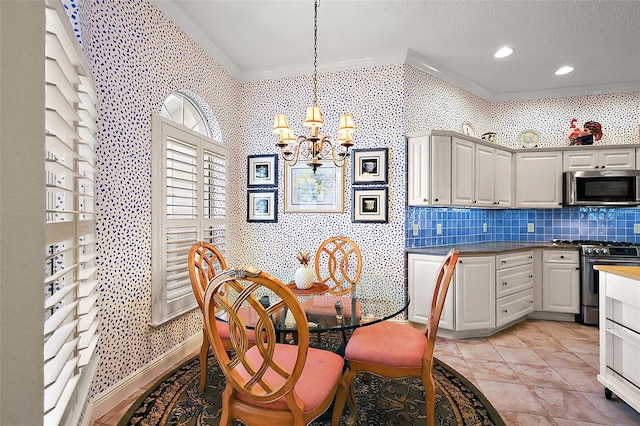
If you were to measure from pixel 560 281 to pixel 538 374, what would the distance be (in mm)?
1789

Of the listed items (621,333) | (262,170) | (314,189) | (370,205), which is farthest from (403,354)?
(262,170)

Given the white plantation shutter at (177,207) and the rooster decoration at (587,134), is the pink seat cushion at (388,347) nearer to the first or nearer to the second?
the white plantation shutter at (177,207)

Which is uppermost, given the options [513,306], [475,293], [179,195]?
[179,195]

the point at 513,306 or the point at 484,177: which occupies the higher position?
the point at 484,177

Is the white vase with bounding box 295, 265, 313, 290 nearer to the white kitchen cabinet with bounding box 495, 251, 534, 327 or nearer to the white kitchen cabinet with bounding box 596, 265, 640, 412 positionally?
the white kitchen cabinet with bounding box 596, 265, 640, 412

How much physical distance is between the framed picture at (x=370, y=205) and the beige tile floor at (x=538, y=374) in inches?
55.9

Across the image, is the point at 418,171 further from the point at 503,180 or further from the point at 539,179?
the point at 539,179

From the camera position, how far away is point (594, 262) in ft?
12.3

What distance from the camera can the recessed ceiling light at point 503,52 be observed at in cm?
338

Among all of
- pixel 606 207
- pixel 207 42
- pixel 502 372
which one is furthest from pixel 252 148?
pixel 606 207

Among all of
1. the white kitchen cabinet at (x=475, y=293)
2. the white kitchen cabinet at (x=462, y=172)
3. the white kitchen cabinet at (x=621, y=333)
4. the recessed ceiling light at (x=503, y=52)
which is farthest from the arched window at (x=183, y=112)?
the white kitchen cabinet at (x=621, y=333)

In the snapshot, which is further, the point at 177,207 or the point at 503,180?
the point at 503,180

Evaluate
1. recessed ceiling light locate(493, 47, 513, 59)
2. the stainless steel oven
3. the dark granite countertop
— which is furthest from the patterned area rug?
recessed ceiling light locate(493, 47, 513, 59)

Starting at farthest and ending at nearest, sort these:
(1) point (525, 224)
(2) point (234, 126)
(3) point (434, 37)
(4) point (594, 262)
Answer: (1) point (525, 224)
(2) point (234, 126)
(4) point (594, 262)
(3) point (434, 37)
